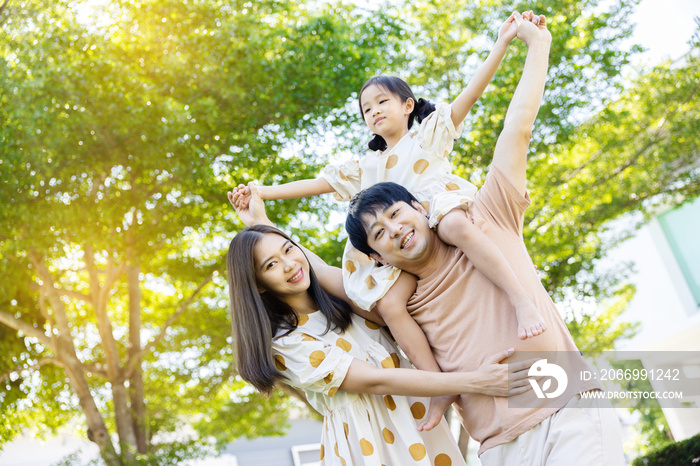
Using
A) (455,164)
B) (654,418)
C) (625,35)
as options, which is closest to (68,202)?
(455,164)

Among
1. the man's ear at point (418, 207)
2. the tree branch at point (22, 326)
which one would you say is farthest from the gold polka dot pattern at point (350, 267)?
the tree branch at point (22, 326)

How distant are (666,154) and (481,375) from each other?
940 centimetres

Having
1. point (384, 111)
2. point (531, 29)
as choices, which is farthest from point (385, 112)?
point (531, 29)

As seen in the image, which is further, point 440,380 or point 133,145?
point 133,145

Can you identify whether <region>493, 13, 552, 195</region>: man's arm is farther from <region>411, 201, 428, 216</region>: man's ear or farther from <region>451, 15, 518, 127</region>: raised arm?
<region>411, 201, 428, 216</region>: man's ear

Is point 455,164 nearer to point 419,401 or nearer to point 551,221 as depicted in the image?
point 551,221

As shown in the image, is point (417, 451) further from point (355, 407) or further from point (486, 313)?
point (486, 313)

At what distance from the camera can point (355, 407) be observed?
2498 millimetres

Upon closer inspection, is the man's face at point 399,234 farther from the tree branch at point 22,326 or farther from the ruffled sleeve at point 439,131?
the tree branch at point 22,326

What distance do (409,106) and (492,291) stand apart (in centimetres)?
116

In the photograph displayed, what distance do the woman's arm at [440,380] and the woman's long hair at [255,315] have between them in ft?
0.93

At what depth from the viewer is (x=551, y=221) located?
33.0ft

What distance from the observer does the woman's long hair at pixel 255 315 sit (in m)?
2.52

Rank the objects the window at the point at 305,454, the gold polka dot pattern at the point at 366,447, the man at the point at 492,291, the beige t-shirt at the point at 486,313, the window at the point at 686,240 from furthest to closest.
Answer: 1. the window at the point at 305,454
2. the window at the point at 686,240
3. the gold polka dot pattern at the point at 366,447
4. the beige t-shirt at the point at 486,313
5. the man at the point at 492,291
